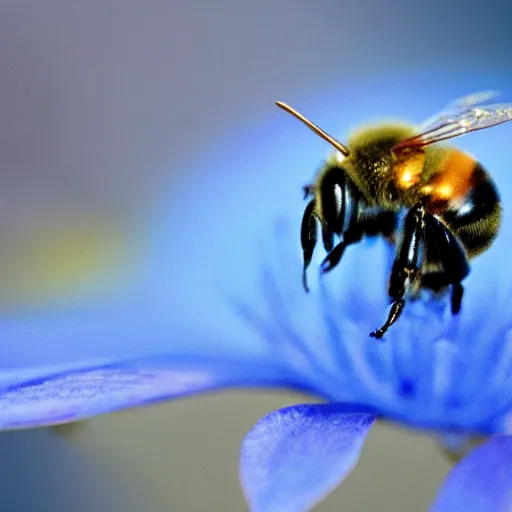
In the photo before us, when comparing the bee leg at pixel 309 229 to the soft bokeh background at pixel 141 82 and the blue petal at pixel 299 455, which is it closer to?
the blue petal at pixel 299 455

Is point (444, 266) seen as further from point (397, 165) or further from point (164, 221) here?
point (164, 221)

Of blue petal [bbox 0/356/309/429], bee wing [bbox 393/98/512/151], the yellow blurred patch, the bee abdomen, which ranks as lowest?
the yellow blurred patch

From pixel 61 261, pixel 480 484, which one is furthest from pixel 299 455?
pixel 61 261

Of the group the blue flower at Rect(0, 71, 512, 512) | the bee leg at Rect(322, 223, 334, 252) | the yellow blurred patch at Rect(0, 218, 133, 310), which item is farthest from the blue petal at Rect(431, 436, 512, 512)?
the yellow blurred patch at Rect(0, 218, 133, 310)

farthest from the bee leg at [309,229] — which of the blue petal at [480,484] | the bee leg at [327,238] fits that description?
the blue petal at [480,484]

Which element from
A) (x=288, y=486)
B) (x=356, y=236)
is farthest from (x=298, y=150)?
(x=288, y=486)

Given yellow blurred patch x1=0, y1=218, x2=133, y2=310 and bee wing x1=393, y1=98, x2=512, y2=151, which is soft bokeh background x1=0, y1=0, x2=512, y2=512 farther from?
bee wing x1=393, y1=98, x2=512, y2=151
